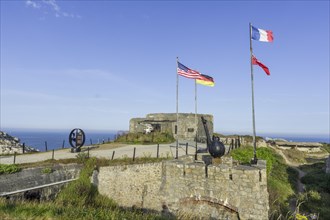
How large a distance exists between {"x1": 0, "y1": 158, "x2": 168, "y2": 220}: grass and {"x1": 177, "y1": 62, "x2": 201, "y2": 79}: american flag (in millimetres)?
6285

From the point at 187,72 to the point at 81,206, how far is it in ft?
35.6

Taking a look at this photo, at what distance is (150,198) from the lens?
15914 mm

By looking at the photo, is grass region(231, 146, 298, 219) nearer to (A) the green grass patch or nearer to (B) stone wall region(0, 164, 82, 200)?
(B) stone wall region(0, 164, 82, 200)

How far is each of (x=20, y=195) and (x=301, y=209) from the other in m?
17.8

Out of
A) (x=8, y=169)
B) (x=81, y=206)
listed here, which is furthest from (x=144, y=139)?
(x=81, y=206)

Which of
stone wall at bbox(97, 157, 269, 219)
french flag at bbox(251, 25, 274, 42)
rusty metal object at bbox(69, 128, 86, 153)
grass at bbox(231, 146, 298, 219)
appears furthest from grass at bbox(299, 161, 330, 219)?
rusty metal object at bbox(69, 128, 86, 153)

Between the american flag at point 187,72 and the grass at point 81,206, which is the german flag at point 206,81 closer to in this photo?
the american flag at point 187,72

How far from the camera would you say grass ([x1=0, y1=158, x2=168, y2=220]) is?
6621 mm

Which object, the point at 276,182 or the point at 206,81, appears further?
the point at 276,182

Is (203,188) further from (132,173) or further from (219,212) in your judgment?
(132,173)

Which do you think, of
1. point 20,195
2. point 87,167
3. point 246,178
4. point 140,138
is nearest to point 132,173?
point 87,167

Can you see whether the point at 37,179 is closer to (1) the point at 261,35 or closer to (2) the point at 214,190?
(2) the point at 214,190

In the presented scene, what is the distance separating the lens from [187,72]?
17234 millimetres

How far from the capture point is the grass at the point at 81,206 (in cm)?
662
